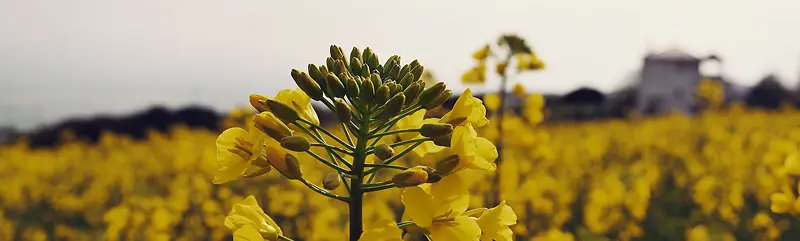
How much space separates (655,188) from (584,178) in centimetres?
93

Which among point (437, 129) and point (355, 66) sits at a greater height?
point (355, 66)

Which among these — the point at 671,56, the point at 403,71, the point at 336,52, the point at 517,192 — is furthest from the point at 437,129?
the point at 671,56

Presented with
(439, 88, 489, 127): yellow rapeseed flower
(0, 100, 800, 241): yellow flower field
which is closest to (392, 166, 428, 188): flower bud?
(439, 88, 489, 127): yellow rapeseed flower

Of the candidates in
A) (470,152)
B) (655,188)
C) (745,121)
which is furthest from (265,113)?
(745,121)

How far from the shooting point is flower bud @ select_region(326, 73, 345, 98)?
1.72 metres

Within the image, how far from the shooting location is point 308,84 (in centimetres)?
174

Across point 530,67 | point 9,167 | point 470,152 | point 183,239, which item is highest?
point 470,152

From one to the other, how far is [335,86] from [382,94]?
127 millimetres

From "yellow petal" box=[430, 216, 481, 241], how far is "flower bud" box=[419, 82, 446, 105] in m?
0.31

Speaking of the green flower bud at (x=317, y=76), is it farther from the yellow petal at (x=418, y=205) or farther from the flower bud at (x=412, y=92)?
the yellow petal at (x=418, y=205)

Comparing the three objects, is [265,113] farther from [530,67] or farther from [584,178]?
[584,178]

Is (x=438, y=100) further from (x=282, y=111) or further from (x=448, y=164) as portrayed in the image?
(x=282, y=111)

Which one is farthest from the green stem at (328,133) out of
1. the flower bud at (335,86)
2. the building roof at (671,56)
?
the building roof at (671,56)

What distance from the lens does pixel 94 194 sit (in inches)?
341
